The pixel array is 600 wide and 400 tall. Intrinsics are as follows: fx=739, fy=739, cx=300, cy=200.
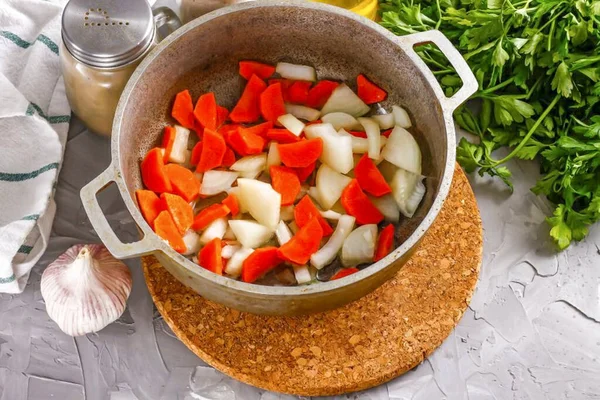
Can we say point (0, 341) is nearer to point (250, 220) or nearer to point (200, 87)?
point (250, 220)

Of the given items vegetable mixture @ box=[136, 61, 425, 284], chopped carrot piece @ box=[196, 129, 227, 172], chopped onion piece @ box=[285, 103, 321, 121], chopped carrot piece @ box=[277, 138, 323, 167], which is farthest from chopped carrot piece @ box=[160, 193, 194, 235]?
chopped onion piece @ box=[285, 103, 321, 121]

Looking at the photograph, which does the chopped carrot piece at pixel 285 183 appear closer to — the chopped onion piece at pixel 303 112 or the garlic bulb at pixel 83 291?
the chopped onion piece at pixel 303 112

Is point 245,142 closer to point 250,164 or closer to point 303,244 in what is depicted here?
point 250,164

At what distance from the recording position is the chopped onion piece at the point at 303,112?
59.2 inches

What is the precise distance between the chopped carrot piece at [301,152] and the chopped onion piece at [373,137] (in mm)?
99

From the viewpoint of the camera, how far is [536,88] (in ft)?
5.03

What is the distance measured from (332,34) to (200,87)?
0.29 m

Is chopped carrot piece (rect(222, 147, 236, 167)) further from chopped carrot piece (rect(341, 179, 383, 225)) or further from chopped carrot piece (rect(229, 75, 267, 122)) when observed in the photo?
chopped carrot piece (rect(341, 179, 383, 225))

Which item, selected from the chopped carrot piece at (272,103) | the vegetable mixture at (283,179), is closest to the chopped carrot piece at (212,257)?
the vegetable mixture at (283,179)

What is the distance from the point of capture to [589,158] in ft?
4.68

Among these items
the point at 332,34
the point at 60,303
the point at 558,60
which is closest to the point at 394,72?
the point at 332,34

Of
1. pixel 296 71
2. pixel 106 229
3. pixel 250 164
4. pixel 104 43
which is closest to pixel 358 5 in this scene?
pixel 296 71

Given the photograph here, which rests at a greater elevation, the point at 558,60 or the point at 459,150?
the point at 558,60

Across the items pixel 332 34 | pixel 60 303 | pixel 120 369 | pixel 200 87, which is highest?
pixel 332 34
